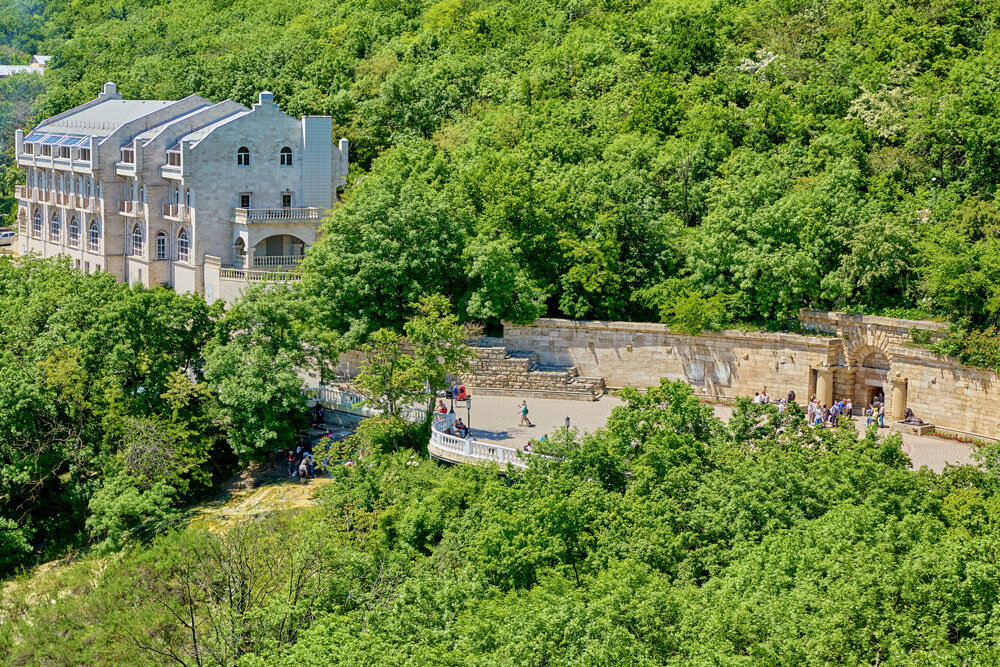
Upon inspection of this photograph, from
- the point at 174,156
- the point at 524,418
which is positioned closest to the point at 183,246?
the point at 174,156

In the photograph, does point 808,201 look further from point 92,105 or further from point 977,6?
point 92,105

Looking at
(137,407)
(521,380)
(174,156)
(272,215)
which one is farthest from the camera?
(174,156)

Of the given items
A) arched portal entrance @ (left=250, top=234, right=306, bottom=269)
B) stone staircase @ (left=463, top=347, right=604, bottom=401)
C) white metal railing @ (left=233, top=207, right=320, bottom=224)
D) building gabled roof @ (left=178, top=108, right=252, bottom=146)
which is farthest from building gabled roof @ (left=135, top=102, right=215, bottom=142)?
stone staircase @ (left=463, top=347, right=604, bottom=401)

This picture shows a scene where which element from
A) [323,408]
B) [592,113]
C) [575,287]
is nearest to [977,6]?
[592,113]

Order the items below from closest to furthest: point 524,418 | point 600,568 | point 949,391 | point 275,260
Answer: point 600,568 < point 949,391 < point 524,418 < point 275,260

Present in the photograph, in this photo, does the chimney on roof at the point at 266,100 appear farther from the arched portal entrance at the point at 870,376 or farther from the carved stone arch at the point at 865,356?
the arched portal entrance at the point at 870,376

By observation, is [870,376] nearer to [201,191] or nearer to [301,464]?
[301,464]
